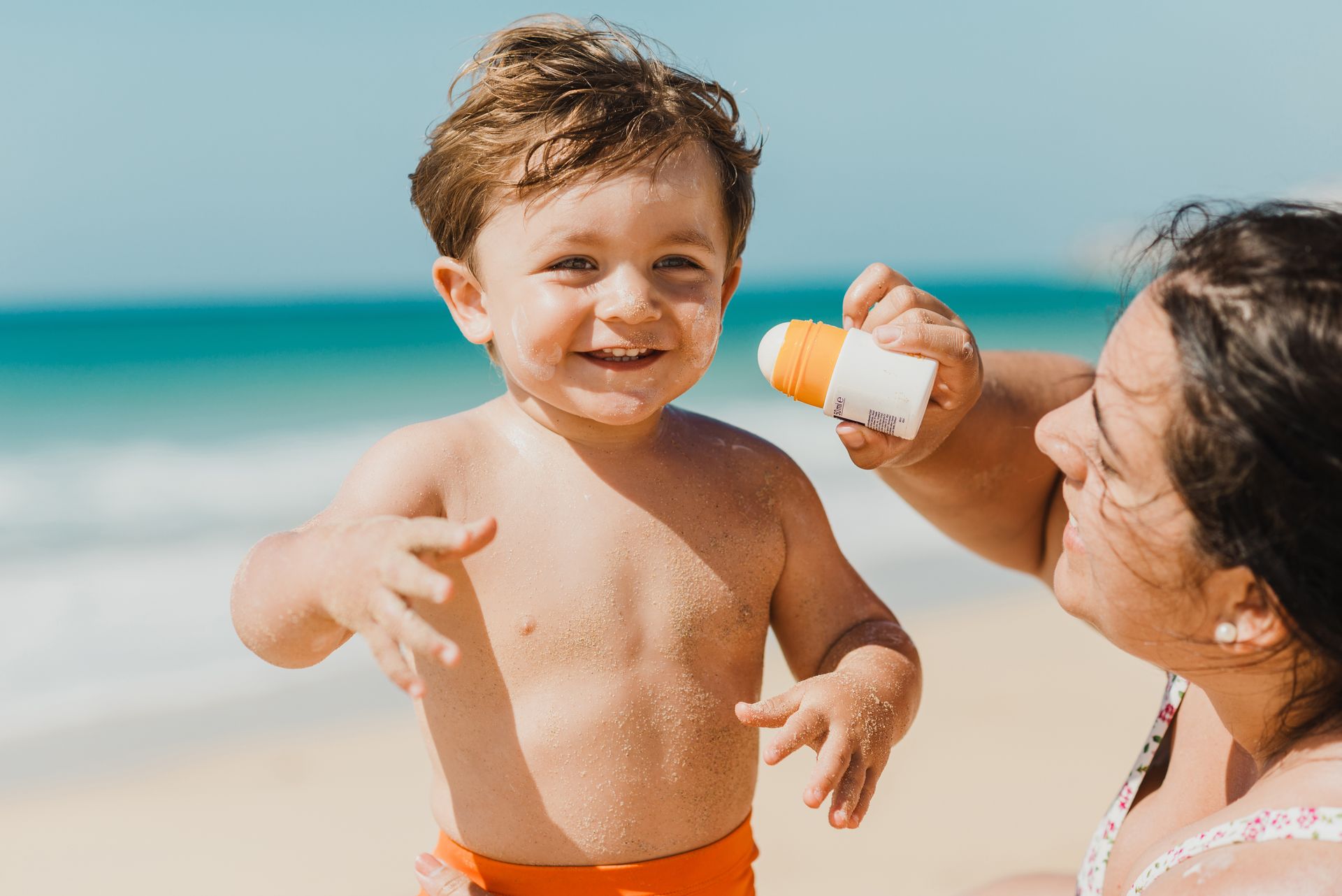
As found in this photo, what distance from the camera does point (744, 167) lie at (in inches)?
87.0

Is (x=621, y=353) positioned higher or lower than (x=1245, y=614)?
higher

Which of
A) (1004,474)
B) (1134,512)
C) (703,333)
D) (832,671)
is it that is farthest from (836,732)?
(1004,474)

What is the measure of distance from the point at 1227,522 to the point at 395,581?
1.05m

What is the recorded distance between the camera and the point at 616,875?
1.99 m

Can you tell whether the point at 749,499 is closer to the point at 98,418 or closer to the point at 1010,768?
the point at 1010,768

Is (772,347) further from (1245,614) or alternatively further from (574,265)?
(1245,614)

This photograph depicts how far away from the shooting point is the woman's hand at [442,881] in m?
1.94

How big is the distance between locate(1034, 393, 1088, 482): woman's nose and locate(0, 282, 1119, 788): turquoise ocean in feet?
1.05

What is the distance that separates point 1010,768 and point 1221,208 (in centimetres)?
354

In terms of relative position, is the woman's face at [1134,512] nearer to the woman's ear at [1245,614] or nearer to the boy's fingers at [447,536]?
the woman's ear at [1245,614]

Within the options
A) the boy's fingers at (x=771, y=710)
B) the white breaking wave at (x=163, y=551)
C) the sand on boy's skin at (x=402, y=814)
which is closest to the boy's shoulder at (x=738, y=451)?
the boy's fingers at (x=771, y=710)

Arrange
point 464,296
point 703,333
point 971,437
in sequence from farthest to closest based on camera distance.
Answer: point 971,437 → point 464,296 → point 703,333

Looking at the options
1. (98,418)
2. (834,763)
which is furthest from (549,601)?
(98,418)

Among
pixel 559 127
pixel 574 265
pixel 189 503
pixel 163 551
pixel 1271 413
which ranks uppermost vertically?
pixel 189 503
